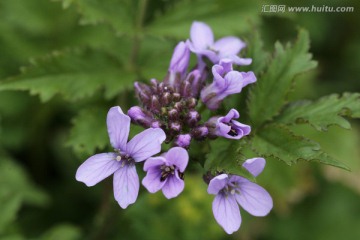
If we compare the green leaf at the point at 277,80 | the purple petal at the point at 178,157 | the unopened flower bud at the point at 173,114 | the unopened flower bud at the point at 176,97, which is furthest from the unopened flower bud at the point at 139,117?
the green leaf at the point at 277,80

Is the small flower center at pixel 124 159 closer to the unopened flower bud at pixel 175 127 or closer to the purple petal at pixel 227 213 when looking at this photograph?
the unopened flower bud at pixel 175 127

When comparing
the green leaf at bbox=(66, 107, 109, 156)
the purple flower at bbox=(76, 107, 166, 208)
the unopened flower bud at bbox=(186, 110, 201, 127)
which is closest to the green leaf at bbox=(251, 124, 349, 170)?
the unopened flower bud at bbox=(186, 110, 201, 127)

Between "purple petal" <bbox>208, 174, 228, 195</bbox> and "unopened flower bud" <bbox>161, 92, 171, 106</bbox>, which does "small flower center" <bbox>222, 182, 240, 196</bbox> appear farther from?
"unopened flower bud" <bbox>161, 92, 171, 106</bbox>

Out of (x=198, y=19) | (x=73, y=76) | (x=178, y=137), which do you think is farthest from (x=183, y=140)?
(x=198, y=19)

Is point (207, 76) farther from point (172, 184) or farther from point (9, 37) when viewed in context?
point (9, 37)

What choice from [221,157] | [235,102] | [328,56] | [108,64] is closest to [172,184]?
[221,157]

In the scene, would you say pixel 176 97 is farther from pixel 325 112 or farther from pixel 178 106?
pixel 325 112
